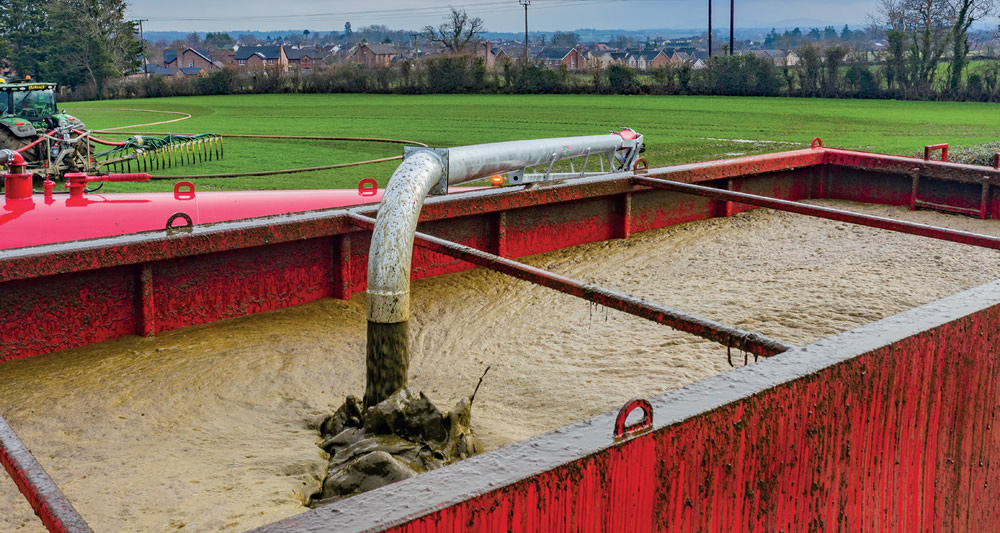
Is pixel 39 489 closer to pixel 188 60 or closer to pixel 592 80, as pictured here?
pixel 592 80

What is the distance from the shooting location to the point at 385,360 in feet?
14.1

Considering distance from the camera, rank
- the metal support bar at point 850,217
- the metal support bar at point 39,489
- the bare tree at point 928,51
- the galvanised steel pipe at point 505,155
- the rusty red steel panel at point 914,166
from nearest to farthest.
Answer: the metal support bar at point 39,489, the metal support bar at point 850,217, the galvanised steel pipe at point 505,155, the rusty red steel panel at point 914,166, the bare tree at point 928,51

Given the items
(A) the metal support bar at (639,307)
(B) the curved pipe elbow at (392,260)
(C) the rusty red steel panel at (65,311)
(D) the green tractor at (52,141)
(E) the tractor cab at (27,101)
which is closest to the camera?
(A) the metal support bar at (639,307)

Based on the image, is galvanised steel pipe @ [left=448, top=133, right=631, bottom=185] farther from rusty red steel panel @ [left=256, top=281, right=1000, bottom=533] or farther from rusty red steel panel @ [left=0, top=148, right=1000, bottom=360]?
rusty red steel panel @ [left=256, top=281, right=1000, bottom=533]

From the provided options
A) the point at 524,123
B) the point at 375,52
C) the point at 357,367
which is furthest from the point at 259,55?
the point at 357,367

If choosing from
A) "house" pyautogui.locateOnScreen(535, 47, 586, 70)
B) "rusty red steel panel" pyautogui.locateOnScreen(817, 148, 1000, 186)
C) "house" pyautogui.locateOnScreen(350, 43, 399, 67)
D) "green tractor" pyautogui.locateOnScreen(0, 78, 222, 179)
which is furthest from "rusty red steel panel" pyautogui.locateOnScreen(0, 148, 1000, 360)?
"house" pyautogui.locateOnScreen(350, 43, 399, 67)

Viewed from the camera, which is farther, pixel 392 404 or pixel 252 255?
pixel 252 255

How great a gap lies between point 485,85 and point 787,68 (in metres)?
12.8

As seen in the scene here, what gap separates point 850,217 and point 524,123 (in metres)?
Result: 21.8

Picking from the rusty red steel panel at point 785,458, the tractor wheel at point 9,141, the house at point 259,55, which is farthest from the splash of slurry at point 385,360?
the house at point 259,55

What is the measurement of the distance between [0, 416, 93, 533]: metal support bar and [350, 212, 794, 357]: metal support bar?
206cm

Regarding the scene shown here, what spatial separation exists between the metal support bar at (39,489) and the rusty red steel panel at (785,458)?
1.92 feet

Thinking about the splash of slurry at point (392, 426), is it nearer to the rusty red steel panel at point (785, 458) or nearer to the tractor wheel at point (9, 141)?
the rusty red steel panel at point (785, 458)

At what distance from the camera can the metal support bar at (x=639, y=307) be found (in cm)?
344
